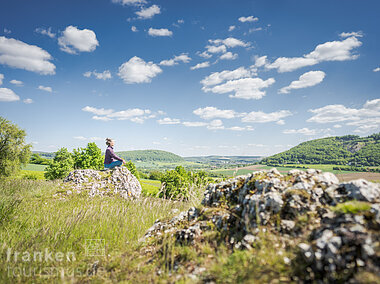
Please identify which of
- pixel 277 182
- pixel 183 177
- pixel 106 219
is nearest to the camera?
pixel 277 182

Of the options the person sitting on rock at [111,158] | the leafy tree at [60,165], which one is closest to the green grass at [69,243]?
the person sitting on rock at [111,158]

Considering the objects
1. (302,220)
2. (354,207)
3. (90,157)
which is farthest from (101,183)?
(90,157)

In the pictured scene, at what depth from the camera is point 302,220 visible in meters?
3.05

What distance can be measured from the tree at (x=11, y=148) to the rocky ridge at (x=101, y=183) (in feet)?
93.4

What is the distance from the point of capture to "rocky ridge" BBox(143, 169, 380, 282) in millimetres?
2217

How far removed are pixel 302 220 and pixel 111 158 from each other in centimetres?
1318

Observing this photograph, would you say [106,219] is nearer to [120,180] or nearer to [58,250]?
[58,250]

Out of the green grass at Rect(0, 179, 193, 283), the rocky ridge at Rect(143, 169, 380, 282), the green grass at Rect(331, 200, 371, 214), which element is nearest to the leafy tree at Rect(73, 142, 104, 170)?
the green grass at Rect(0, 179, 193, 283)

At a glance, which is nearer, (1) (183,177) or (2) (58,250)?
(2) (58,250)

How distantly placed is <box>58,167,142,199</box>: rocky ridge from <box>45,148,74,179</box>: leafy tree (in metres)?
22.0

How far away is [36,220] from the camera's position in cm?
605

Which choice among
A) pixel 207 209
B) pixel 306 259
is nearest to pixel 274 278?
pixel 306 259

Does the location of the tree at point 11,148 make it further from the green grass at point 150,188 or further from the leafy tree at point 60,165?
the green grass at point 150,188

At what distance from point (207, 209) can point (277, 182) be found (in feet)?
5.38
